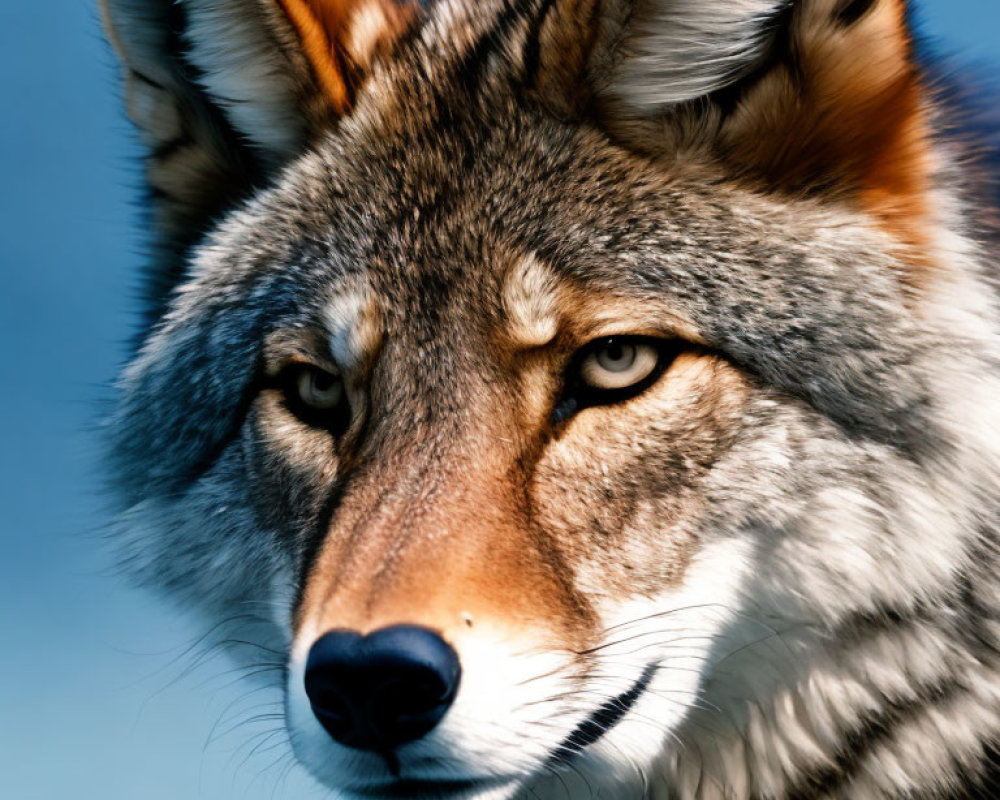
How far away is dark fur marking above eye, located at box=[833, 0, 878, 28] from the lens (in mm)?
3297

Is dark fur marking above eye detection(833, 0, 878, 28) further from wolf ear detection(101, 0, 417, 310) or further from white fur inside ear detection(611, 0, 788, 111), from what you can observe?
wolf ear detection(101, 0, 417, 310)

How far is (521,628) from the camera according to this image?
2744 millimetres

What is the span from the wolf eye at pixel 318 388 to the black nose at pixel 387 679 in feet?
3.67

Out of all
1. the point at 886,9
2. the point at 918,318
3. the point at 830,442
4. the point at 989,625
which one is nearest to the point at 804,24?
the point at 886,9

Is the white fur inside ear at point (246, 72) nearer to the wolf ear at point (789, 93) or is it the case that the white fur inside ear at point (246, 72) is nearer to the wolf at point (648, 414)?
the wolf at point (648, 414)

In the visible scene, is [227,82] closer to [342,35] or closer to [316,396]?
[342,35]

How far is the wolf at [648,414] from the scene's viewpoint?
291 cm

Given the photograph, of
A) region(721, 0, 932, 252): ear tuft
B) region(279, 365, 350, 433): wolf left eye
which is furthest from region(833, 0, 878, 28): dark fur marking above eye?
region(279, 365, 350, 433): wolf left eye

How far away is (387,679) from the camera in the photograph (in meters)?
2.56

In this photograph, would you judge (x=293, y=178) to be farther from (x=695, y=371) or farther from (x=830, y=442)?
(x=830, y=442)

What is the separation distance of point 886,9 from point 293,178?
207 cm

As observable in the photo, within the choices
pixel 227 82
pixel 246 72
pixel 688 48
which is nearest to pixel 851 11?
pixel 688 48

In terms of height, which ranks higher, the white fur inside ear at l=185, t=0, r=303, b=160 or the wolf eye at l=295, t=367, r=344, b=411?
the white fur inside ear at l=185, t=0, r=303, b=160

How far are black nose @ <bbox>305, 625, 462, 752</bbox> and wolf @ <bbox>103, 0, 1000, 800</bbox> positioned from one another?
0.02 m
